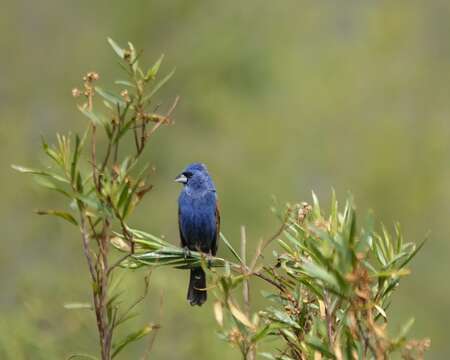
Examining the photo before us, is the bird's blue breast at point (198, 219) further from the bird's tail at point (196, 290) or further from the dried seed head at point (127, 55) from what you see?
the dried seed head at point (127, 55)

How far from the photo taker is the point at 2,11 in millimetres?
17594

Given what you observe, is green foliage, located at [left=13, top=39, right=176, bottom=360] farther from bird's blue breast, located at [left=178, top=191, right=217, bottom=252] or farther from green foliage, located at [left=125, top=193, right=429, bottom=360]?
bird's blue breast, located at [left=178, top=191, right=217, bottom=252]

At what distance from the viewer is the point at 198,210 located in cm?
514

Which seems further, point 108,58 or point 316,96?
point 316,96

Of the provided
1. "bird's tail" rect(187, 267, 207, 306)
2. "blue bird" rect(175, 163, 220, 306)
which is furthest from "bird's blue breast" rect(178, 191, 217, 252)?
"bird's tail" rect(187, 267, 207, 306)

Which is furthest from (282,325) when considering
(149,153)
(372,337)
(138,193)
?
(149,153)

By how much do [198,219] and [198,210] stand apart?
5cm

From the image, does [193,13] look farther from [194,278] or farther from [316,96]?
[194,278]

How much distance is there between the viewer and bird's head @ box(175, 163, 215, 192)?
5.16 metres

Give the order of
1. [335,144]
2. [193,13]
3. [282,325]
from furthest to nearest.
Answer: [335,144]
[193,13]
[282,325]

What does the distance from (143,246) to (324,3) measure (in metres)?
Result: 20.1

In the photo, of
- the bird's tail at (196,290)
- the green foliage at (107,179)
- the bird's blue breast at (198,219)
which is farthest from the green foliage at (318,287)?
the bird's blue breast at (198,219)

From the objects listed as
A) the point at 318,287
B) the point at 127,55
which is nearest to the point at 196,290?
the point at 318,287

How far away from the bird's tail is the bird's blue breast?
469 millimetres
